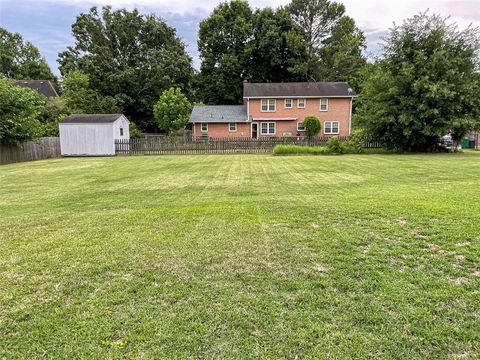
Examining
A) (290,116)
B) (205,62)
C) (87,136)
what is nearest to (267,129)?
(290,116)

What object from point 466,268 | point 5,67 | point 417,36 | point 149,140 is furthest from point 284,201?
point 5,67

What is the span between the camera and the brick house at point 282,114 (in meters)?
32.2

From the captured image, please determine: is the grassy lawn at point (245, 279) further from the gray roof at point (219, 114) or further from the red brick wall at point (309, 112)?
the red brick wall at point (309, 112)

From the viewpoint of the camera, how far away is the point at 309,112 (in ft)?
106

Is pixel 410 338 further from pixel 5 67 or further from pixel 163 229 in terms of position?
pixel 5 67

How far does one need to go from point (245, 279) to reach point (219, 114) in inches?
1215

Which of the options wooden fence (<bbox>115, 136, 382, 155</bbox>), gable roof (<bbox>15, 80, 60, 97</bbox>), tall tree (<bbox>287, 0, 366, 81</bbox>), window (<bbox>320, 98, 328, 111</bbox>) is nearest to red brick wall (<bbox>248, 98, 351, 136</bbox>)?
window (<bbox>320, 98, 328, 111</bbox>)

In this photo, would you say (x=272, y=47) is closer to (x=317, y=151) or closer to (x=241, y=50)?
(x=241, y=50)

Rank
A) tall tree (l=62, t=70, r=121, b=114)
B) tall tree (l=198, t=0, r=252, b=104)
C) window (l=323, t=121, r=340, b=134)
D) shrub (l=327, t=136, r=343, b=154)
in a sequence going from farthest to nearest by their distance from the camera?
tall tree (l=198, t=0, r=252, b=104), window (l=323, t=121, r=340, b=134), tall tree (l=62, t=70, r=121, b=114), shrub (l=327, t=136, r=343, b=154)

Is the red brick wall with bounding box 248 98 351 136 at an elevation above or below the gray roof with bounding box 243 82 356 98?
→ below

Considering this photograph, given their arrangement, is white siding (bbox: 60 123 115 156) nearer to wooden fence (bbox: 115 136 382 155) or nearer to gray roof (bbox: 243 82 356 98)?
wooden fence (bbox: 115 136 382 155)

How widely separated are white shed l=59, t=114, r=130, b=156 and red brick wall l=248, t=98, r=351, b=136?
14.3 m

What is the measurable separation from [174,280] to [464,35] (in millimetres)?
21830

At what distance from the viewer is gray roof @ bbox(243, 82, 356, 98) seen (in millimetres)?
32219
